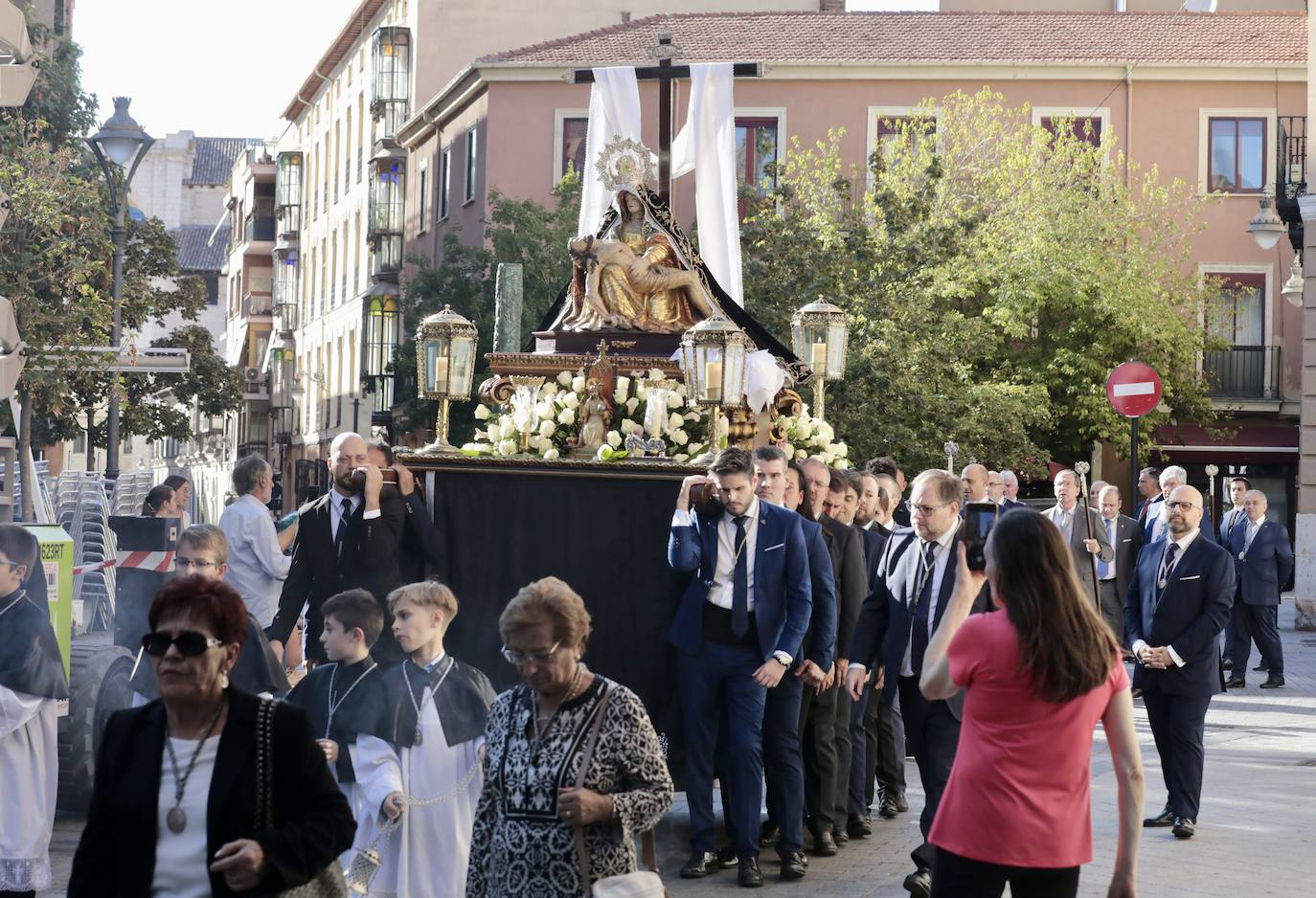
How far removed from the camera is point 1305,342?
28.0 m

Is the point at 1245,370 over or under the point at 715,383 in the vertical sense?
over

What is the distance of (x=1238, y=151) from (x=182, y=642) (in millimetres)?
42448

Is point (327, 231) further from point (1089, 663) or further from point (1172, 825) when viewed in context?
point (1089, 663)

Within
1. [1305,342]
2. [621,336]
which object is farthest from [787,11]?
[621,336]

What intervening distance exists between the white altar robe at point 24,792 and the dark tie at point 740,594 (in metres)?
3.12

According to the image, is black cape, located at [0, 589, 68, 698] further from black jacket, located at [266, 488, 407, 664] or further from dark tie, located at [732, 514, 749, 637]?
dark tie, located at [732, 514, 749, 637]

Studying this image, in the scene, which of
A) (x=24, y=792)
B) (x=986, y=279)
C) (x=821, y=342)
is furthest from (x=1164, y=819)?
(x=986, y=279)

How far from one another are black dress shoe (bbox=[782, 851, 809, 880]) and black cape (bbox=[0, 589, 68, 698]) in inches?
137

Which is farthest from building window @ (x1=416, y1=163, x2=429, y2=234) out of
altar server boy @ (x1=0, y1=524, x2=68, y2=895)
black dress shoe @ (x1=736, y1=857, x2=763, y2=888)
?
altar server boy @ (x1=0, y1=524, x2=68, y2=895)

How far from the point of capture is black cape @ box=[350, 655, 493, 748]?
25.1 feet

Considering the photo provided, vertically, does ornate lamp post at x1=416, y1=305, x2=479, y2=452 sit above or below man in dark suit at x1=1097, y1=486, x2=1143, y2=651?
above

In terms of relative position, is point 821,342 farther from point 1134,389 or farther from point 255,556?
point 255,556

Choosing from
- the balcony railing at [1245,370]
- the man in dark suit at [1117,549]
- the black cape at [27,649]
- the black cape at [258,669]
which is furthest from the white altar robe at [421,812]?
the balcony railing at [1245,370]

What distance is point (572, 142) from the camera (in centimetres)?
4547
